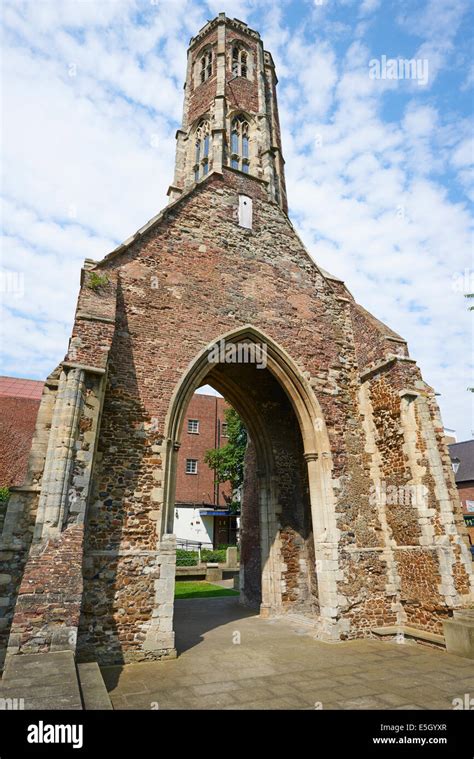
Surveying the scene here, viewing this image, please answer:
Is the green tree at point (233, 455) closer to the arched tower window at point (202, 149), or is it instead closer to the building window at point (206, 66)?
the arched tower window at point (202, 149)

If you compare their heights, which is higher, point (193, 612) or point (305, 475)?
point (305, 475)

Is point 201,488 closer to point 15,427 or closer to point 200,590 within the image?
point 15,427

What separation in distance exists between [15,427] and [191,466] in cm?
1311

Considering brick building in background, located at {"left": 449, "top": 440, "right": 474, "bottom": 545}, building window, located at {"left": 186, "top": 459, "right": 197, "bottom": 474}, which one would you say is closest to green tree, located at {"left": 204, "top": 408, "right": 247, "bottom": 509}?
building window, located at {"left": 186, "top": 459, "right": 197, "bottom": 474}

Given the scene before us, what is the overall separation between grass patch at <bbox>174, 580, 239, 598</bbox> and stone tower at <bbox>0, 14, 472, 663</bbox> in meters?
3.66

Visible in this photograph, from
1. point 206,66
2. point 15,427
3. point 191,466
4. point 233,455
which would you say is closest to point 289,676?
point 206,66

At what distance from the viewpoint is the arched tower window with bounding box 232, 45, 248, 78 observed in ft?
59.8

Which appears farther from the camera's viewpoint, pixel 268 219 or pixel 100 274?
pixel 268 219

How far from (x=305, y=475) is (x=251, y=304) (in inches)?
220

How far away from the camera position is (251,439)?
47.5 feet

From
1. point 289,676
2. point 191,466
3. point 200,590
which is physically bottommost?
point 289,676

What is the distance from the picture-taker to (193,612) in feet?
42.9
